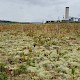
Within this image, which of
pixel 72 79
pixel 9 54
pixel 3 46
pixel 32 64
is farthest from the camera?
pixel 3 46

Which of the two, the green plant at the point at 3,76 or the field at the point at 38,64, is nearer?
the green plant at the point at 3,76

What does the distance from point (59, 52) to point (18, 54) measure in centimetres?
200

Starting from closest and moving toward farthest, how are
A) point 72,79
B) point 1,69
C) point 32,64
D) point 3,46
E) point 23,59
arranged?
point 72,79, point 1,69, point 32,64, point 23,59, point 3,46

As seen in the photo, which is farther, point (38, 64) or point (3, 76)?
point (38, 64)

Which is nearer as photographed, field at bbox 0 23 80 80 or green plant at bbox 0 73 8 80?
green plant at bbox 0 73 8 80

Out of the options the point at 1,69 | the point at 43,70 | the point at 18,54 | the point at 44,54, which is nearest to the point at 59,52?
the point at 44,54

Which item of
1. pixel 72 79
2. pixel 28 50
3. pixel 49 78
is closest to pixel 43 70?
pixel 49 78

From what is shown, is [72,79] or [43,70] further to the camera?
[43,70]

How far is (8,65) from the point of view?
10.2 metres

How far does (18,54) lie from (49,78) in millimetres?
3525

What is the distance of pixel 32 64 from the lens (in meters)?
10.3

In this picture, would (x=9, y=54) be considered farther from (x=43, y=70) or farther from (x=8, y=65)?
(x=43, y=70)

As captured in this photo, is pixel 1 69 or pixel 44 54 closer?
pixel 1 69

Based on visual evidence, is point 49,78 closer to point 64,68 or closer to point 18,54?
point 64,68
